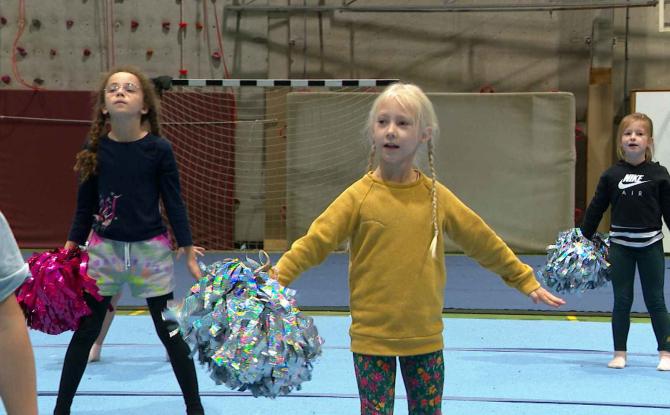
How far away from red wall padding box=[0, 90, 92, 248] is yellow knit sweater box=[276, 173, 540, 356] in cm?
912

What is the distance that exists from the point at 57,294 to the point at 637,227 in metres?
3.32

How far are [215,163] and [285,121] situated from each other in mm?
1129

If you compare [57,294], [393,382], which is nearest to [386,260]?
[393,382]

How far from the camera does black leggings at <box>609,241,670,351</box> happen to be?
4.85 meters

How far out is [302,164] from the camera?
10.9 meters

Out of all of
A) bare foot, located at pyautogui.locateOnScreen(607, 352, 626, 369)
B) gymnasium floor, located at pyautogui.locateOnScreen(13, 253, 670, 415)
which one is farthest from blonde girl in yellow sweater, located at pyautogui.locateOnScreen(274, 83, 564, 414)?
bare foot, located at pyautogui.locateOnScreen(607, 352, 626, 369)

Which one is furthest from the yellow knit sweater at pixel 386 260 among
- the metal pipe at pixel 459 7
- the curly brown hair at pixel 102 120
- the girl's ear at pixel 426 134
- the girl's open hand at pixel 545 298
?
the metal pipe at pixel 459 7

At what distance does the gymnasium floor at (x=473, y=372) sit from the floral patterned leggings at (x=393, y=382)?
1.23 m

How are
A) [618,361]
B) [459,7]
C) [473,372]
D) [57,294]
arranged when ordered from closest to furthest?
[57,294]
[473,372]
[618,361]
[459,7]

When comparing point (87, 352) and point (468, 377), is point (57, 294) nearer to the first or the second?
point (87, 352)

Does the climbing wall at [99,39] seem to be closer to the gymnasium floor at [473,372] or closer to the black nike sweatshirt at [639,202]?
the gymnasium floor at [473,372]

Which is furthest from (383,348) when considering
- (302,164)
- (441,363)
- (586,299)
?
(302,164)

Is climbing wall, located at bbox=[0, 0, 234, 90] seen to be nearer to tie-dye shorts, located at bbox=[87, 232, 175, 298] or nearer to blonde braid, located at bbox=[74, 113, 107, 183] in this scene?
blonde braid, located at bbox=[74, 113, 107, 183]

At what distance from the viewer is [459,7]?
11289mm
